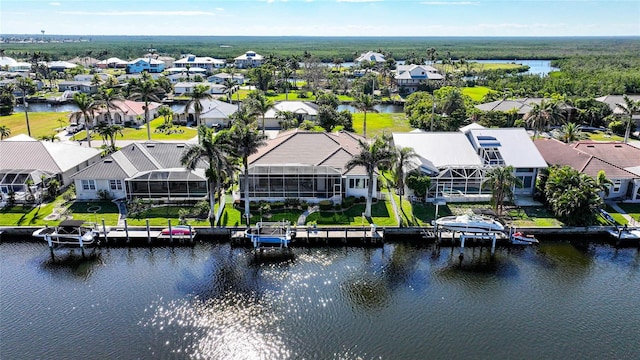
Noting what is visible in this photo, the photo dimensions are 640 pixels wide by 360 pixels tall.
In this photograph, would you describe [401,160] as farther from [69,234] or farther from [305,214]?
[69,234]

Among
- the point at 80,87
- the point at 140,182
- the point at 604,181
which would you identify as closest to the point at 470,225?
the point at 604,181

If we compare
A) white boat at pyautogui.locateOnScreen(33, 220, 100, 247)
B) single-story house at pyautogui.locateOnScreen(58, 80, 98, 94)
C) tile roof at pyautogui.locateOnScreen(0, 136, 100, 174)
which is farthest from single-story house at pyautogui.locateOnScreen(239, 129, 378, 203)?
single-story house at pyautogui.locateOnScreen(58, 80, 98, 94)

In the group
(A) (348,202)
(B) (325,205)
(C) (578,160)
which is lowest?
(B) (325,205)

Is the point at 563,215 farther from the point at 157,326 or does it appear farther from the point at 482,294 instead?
the point at 157,326

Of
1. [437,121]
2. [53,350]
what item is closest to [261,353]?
[53,350]

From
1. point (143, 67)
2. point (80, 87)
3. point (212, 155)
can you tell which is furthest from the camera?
point (143, 67)

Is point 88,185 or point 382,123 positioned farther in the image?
point 382,123
